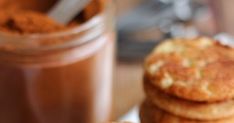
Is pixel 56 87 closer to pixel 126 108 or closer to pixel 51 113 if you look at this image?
pixel 51 113

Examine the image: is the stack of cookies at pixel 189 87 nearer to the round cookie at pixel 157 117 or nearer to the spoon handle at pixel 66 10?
the round cookie at pixel 157 117

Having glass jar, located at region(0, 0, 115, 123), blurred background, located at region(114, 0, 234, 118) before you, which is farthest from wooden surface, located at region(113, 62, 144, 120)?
glass jar, located at region(0, 0, 115, 123)

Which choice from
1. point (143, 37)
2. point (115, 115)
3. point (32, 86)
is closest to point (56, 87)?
point (32, 86)

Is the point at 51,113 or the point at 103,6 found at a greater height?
the point at 103,6

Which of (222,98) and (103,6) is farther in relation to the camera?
(103,6)

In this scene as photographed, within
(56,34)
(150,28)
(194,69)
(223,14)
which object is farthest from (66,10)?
(223,14)

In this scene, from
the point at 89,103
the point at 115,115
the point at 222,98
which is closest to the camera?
the point at 222,98

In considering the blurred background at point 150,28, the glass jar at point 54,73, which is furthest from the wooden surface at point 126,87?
the glass jar at point 54,73
